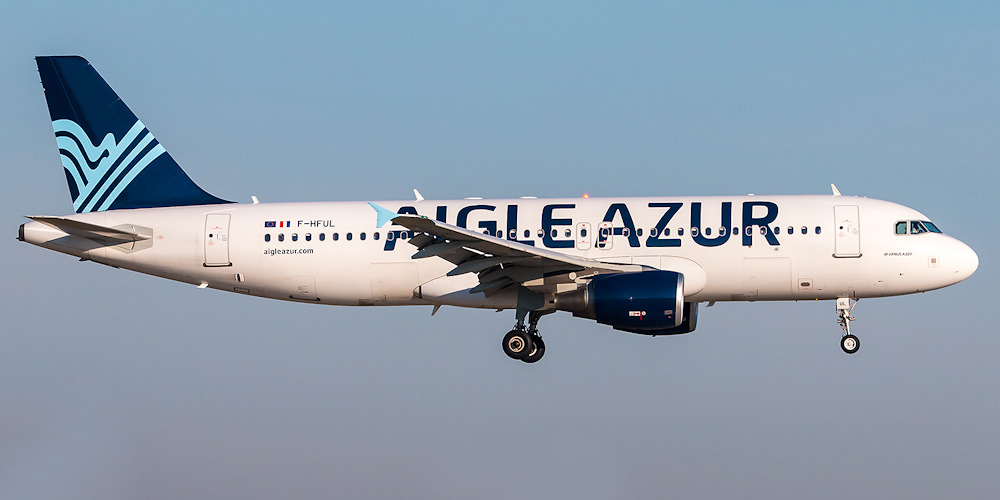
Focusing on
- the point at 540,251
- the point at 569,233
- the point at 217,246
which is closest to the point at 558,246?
the point at 569,233

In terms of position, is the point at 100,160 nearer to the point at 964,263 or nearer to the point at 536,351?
the point at 536,351

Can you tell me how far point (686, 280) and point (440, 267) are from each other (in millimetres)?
7147

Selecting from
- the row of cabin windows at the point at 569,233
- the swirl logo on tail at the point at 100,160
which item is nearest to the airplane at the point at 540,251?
the row of cabin windows at the point at 569,233

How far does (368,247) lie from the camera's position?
34.9 m

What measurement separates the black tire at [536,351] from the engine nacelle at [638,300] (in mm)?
3156

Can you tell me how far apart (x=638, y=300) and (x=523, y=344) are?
456cm

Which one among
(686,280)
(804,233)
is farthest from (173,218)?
(804,233)

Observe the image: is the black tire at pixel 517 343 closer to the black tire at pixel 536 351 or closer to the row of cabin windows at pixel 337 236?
the black tire at pixel 536 351

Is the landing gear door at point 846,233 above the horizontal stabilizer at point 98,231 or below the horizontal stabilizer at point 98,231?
above

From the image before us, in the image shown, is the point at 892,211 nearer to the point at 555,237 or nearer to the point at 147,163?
the point at 555,237

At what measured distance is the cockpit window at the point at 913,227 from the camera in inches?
1328

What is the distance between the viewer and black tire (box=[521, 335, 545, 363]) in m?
35.2

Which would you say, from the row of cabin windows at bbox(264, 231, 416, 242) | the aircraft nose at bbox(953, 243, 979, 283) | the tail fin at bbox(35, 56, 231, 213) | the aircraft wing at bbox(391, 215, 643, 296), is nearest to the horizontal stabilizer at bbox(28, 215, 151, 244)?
the tail fin at bbox(35, 56, 231, 213)

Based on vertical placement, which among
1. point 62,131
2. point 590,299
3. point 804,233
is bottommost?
point 590,299
